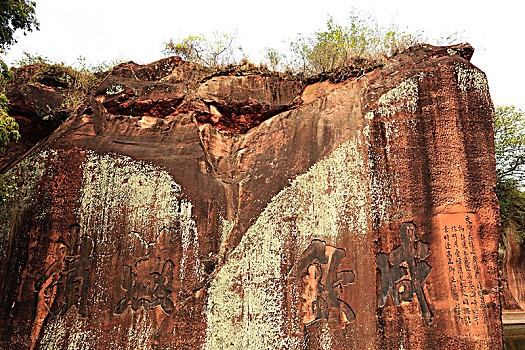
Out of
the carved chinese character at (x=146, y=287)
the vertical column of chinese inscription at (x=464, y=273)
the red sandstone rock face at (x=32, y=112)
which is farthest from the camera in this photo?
the red sandstone rock face at (x=32, y=112)

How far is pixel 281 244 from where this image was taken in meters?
5.85

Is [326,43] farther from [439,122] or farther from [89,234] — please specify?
[89,234]

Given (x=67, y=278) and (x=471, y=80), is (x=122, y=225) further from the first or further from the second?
(x=471, y=80)

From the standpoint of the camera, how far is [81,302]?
5.93 meters

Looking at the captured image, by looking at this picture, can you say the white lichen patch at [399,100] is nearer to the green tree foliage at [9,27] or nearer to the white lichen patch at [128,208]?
the white lichen patch at [128,208]

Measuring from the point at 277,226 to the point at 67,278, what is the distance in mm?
3213

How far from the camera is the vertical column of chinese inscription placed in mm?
4656

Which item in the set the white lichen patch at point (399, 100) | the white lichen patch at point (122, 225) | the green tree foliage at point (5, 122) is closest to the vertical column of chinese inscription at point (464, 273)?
the white lichen patch at point (399, 100)

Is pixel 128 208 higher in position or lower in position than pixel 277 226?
higher

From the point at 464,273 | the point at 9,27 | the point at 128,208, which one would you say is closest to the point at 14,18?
the point at 9,27

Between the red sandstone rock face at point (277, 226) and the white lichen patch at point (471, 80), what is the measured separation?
2 cm

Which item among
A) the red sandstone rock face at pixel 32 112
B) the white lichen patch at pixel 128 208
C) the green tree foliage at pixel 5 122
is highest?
the red sandstone rock face at pixel 32 112

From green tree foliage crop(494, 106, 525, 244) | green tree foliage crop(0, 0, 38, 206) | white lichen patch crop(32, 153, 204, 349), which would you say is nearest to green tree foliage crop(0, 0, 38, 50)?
green tree foliage crop(0, 0, 38, 206)

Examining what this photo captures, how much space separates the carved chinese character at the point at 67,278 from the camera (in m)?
5.96
